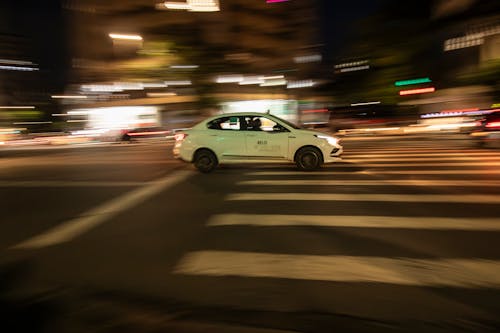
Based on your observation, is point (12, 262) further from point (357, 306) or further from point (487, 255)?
point (487, 255)

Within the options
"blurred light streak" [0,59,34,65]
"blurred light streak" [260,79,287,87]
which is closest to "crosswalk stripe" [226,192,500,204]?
"blurred light streak" [260,79,287,87]

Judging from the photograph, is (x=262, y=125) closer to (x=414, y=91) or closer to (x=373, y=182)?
(x=373, y=182)

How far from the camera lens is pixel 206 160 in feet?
34.9

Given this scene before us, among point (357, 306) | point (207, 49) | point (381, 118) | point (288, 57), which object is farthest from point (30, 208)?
point (288, 57)

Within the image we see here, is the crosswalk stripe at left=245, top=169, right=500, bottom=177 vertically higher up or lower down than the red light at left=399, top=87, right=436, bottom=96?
lower down

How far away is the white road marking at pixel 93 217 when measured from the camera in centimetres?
523

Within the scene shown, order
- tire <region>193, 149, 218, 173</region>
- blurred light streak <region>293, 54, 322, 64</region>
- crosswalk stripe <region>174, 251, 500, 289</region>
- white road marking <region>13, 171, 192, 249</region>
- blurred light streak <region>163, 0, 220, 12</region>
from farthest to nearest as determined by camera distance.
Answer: blurred light streak <region>293, 54, 322, 64</region> < blurred light streak <region>163, 0, 220, 12</region> < tire <region>193, 149, 218, 173</region> < white road marking <region>13, 171, 192, 249</region> < crosswalk stripe <region>174, 251, 500, 289</region>

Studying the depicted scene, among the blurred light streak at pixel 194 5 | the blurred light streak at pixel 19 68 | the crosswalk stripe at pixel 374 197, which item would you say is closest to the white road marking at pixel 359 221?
the crosswalk stripe at pixel 374 197

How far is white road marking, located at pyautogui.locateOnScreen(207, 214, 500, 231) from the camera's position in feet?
17.5

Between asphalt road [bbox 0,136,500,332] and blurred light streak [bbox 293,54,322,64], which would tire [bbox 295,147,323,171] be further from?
blurred light streak [bbox 293,54,322,64]

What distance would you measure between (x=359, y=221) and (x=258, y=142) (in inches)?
193

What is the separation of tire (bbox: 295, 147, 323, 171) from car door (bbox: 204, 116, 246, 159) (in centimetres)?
152

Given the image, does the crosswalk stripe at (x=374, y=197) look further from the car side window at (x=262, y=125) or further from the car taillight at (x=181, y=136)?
the car taillight at (x=181, y=136)

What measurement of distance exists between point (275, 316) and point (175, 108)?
39.7 meters
